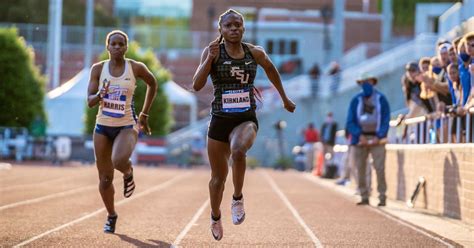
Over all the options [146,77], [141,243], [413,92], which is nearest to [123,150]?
[146,77]

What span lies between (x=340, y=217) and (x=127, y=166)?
4530 mm

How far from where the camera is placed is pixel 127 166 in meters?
12.0

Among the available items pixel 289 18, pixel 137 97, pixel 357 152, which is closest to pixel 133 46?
pixel 137 97

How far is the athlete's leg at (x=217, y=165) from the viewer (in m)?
10.4

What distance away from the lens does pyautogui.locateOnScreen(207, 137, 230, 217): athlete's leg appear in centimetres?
1035

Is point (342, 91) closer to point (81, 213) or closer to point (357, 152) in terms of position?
point (357, 152)

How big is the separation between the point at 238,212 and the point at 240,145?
66 centimetres

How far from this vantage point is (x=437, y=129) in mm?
17250

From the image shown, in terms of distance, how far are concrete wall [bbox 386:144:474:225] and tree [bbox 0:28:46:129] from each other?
81.4 feet

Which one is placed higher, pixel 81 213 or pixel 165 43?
pixel 165 43

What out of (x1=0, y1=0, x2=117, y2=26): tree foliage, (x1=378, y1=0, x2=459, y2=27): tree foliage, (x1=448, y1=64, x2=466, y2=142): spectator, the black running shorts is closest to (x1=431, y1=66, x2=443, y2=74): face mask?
(x1=448, y1=64, x2=466, y2=142): spectator

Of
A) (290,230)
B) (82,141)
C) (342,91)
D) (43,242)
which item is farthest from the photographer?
(342,91)

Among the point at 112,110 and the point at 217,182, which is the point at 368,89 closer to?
the point at 112,110

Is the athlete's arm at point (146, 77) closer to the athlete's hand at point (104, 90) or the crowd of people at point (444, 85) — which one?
the athlete's hand at point (104, 90)
